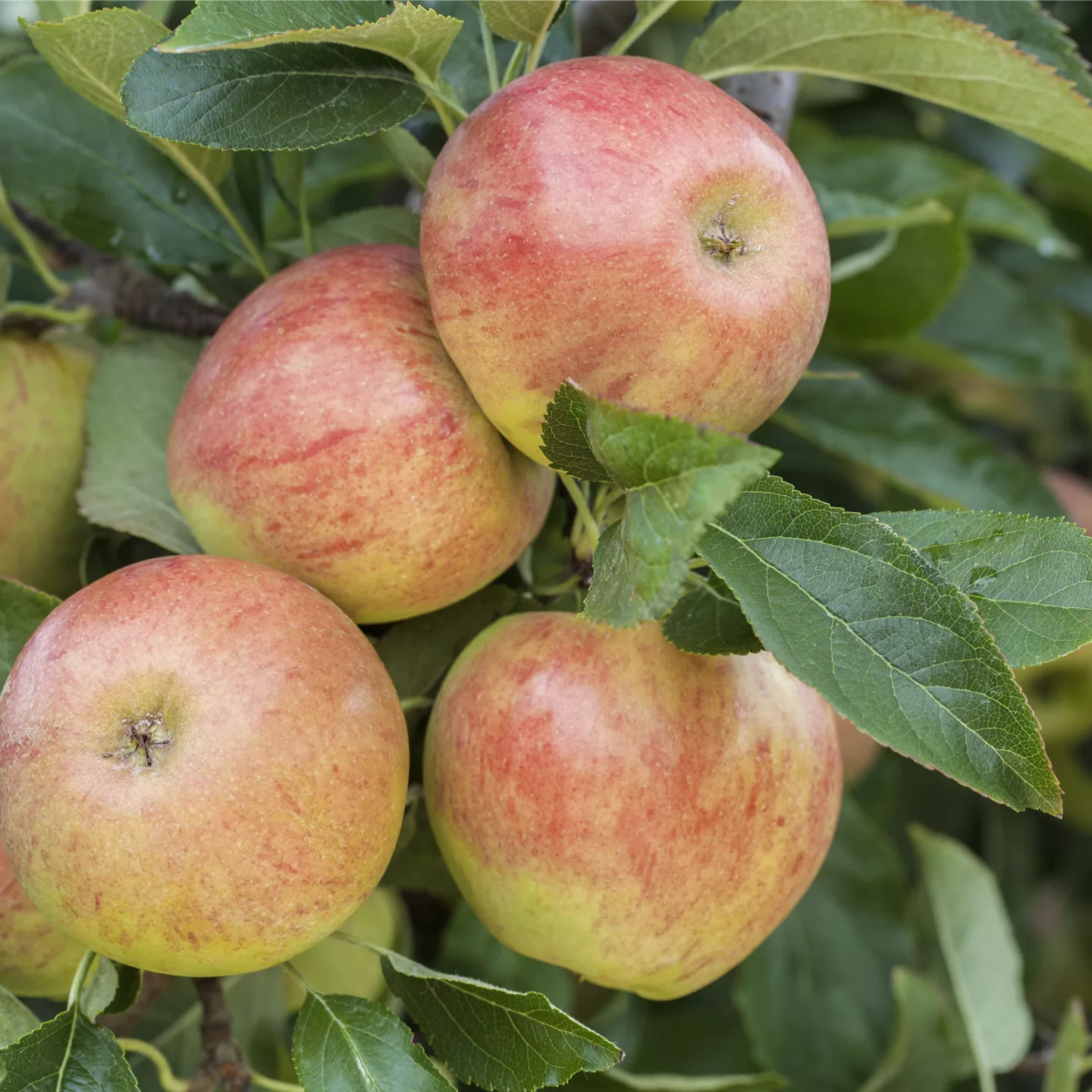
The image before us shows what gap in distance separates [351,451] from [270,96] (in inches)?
8.9

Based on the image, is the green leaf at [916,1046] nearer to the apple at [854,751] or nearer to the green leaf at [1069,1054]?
the green leaf at [1069,1054]

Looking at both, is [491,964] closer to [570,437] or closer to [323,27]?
[570,437]

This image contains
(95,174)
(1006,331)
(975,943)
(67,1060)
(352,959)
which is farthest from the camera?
(1006,331)

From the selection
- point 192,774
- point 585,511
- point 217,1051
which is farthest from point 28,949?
point 585,511

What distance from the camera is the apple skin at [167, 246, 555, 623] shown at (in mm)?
693

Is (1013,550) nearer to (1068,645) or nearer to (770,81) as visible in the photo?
(1068,645)

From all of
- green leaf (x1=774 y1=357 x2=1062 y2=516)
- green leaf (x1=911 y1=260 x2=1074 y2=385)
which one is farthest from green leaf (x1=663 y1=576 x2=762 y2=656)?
green leaf (x1=911 y1=260 x2=1074 y2=385)

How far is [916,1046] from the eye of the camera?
1217mm

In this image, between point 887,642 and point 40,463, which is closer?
point 887,642

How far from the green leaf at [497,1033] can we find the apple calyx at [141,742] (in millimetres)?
244

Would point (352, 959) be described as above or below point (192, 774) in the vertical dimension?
below

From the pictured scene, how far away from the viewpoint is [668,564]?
0.54 metres

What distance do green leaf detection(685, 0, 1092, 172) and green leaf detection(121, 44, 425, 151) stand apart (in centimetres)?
25

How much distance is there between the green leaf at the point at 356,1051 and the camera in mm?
679
